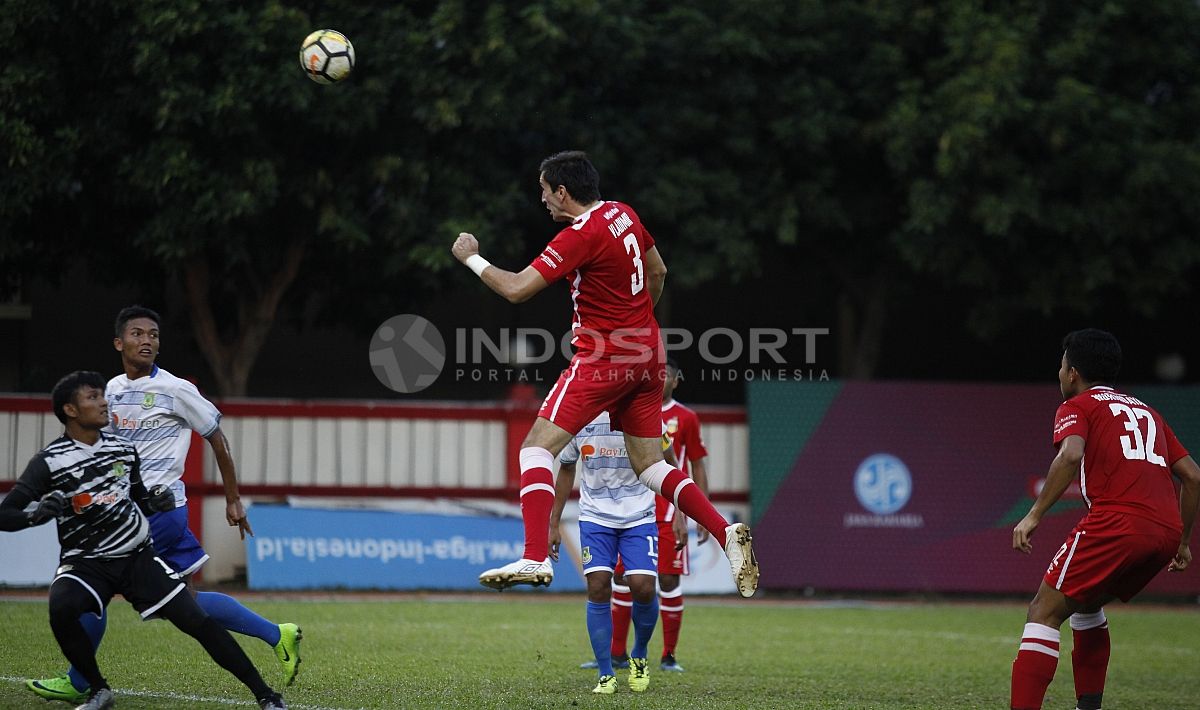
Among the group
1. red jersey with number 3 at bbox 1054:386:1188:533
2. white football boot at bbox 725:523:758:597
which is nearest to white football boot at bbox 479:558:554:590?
white football boot at bbox 725:523:758:597

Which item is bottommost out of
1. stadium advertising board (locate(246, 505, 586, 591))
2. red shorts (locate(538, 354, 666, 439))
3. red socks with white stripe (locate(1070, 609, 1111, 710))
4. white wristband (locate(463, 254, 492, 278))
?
stadium advertising board (locate(246, 505, 586, 591))

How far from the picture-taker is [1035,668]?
6711mm

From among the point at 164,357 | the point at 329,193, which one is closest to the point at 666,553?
the point at 329,193

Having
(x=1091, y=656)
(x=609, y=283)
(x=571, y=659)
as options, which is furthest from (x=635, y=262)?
(x=571, y=659)

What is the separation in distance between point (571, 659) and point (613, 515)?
6.34ft

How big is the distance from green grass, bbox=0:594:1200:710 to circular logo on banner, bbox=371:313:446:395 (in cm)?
519

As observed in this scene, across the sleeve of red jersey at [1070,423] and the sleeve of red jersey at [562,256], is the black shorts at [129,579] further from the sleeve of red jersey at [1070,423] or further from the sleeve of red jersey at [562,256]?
the sleeve of red jersey at [1070,423]

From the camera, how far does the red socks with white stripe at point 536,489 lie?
6.89 metres

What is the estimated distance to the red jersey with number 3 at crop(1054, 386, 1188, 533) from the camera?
6.80 meters

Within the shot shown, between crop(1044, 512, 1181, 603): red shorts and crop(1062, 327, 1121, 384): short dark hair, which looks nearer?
crop(1044, 512, 1181, 603): red shorts

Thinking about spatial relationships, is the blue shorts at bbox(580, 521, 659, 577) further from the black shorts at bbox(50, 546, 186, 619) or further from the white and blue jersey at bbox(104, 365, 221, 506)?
the black shorts at bbox(50, 546, 186, 619)

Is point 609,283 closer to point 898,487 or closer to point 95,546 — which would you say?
point 95,546

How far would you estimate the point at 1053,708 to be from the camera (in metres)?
8.48

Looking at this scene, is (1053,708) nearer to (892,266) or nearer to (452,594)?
(452,594)
